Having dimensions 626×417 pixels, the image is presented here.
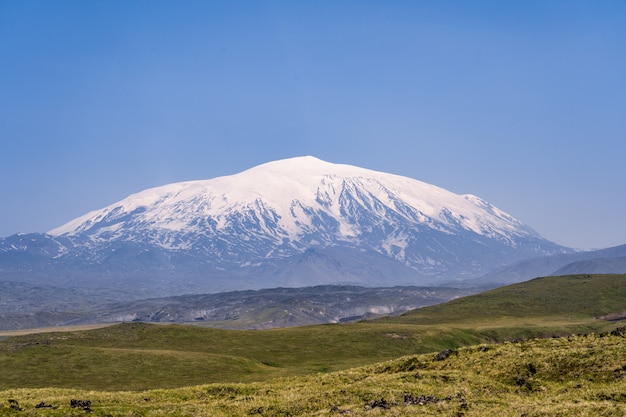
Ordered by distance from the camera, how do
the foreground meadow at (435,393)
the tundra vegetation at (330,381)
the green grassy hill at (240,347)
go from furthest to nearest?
the green grassy hill at (240,347)
the tundra vegetation at (330,381)
the foreground meadow at (435,393)

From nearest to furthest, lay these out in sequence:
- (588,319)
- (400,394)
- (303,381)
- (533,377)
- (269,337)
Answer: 1. (400,394)
2. (533,377)
3. (303,381)
4. (269,337)
5. (588,319)

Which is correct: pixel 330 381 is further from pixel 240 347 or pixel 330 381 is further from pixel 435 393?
pixel 240 347

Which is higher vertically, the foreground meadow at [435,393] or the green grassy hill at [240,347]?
the foreground meadow at [435,393]

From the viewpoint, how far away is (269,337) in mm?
139875

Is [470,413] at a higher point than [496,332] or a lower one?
higher

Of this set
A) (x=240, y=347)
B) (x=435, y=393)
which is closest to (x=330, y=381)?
(x=435, y=393)

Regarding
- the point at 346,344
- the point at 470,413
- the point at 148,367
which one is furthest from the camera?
the point at 346,344

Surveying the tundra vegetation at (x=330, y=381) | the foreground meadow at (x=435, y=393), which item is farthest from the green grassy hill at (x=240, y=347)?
the foreground meadow at (x=435, y=393)

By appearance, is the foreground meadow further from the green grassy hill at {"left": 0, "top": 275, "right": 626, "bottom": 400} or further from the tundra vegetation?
the green grassy hill at {"left": 0, "top": 275, "right": 626, "bottom": 400}

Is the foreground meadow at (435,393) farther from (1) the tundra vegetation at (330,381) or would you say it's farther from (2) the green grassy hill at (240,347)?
(2) the green grassy hill at (240,347)

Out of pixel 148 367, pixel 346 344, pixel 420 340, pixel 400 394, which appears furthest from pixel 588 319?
pixel 400 394

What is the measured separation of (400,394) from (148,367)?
6687 centimetres

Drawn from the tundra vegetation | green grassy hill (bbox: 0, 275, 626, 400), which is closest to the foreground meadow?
the tundra vegetation

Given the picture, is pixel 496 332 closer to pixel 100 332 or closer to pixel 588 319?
pixel 588 319
